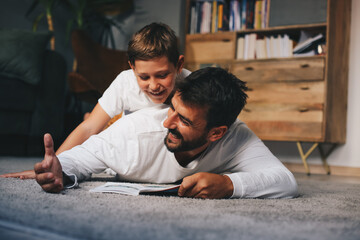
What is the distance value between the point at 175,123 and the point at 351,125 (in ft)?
7.34

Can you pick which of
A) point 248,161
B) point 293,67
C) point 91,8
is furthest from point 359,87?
point 91,8

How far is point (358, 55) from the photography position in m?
2.80

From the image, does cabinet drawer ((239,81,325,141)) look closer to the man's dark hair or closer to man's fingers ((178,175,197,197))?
the man's dark hair

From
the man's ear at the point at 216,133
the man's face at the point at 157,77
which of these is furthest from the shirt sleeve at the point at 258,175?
the man's face at the point at 157,77

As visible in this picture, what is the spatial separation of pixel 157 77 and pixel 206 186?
52 cm

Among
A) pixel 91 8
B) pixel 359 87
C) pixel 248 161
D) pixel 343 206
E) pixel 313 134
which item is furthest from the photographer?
pixel 91 8

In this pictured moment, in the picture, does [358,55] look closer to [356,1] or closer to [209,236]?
[356,1]

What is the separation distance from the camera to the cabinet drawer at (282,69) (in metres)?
2.53

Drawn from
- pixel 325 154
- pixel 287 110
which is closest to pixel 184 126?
pixel 287 110

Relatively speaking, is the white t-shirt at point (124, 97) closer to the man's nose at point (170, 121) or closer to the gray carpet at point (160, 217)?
the man's nose at point (170, 121)

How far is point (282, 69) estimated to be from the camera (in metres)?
2.66

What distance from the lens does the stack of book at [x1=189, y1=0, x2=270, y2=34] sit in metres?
2.90

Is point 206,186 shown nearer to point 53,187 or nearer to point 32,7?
point 53,187

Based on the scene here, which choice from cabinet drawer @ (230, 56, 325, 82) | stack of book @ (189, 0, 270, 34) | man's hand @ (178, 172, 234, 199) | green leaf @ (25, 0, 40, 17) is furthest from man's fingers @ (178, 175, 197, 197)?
green leaf @ (25, 0, 40, 17)
